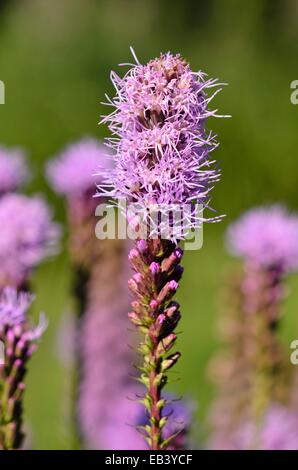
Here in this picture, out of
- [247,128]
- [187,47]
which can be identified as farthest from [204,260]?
[187,47]

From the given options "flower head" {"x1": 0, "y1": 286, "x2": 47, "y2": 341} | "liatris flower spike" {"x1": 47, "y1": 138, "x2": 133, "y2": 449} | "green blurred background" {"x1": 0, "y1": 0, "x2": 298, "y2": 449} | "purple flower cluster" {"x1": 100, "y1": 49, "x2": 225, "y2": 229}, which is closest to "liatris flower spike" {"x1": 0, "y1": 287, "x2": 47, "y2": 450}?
"flower head" {"x1": 0, "y1": 286, "x2": 47, "y2": 341}

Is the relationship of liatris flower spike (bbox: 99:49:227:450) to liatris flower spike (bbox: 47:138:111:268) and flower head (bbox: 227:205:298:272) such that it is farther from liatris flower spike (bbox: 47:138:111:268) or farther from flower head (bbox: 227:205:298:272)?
liatris flower spike (bbox: 47:138:111:268)

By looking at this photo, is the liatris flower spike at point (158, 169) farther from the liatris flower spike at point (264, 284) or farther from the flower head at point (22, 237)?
the liatris flower spike at point (264, 284)

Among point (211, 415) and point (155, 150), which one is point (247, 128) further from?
point (155, 150)

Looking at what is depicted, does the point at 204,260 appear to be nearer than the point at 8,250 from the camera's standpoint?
No

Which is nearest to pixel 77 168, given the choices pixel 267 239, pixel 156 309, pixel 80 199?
pixel 80 199

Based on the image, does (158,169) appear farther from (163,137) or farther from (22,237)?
(22,237)
